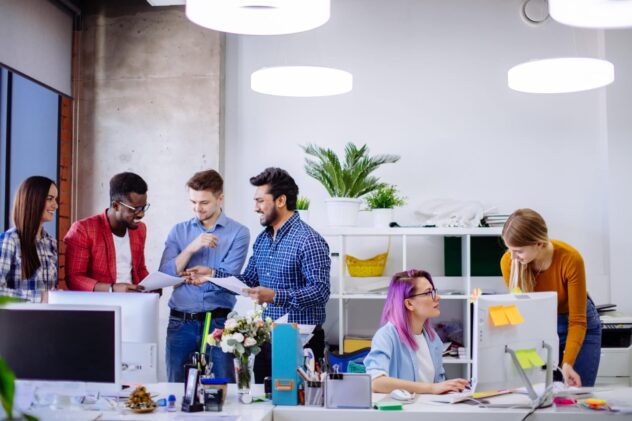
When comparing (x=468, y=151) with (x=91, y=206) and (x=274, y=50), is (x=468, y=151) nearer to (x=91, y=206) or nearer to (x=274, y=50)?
(x=274, y=50)

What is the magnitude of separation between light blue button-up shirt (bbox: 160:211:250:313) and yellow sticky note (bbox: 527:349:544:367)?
1.81 m

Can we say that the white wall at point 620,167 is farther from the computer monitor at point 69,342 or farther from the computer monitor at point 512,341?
Answer: the computer monitor at point 69,342

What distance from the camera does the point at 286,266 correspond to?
3.79 m

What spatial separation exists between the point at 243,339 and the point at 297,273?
88 cm

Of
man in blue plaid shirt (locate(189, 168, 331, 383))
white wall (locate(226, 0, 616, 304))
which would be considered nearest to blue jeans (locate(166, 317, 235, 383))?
man in blue plaid shirt (locate(189, 168, 331, 383))

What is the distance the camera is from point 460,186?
5691 millimetres

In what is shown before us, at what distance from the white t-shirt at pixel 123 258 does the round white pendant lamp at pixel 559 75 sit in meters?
2.49

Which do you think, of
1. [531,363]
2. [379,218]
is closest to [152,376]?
[531,363]

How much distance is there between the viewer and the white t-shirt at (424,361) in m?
3.29

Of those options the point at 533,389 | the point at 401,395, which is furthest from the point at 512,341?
the point at 401,395

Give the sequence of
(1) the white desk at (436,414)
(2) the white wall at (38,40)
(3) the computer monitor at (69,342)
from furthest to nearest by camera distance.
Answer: (2) the white wall at (38,40), (1) the white desk at (436,414), (3) the computer monitor at (69,342)

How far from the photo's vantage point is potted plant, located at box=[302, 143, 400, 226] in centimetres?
520

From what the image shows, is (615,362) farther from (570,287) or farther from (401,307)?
(401,307)

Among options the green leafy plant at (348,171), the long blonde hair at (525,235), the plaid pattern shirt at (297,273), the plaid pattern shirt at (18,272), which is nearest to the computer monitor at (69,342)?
the plaid pattern shirt at (18,272)
